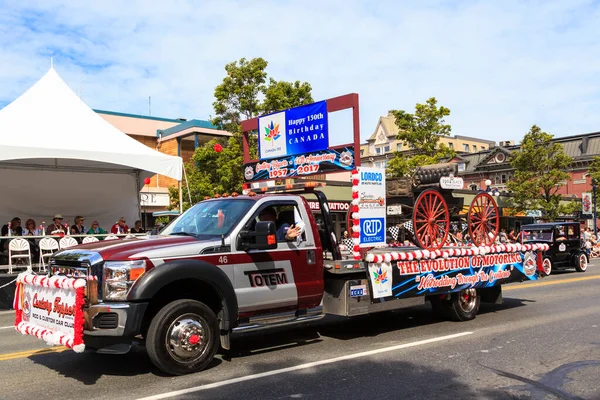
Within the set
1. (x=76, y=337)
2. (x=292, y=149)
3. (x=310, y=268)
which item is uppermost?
(x=292, y=149)

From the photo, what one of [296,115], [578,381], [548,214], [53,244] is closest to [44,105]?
[53,244]

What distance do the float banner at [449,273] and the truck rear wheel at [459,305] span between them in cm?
20

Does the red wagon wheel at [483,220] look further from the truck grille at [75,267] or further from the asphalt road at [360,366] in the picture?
the truck grille at [75,267]

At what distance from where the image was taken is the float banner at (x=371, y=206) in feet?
26.0

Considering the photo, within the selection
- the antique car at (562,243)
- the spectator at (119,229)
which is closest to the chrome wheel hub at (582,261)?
the antique car at (562,243)

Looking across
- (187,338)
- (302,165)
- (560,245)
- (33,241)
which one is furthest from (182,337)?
(560,245)

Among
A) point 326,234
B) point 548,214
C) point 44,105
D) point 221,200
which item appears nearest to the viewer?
point 221,200

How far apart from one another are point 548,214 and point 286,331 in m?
34.4

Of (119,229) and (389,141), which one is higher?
(389,141)

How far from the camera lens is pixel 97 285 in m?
5.48

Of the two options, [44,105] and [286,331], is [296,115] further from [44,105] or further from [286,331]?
[44,105]

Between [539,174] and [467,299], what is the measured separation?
32.8 metres

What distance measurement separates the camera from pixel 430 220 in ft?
32.6

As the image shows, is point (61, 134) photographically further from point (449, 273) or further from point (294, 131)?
point (449, 273)
